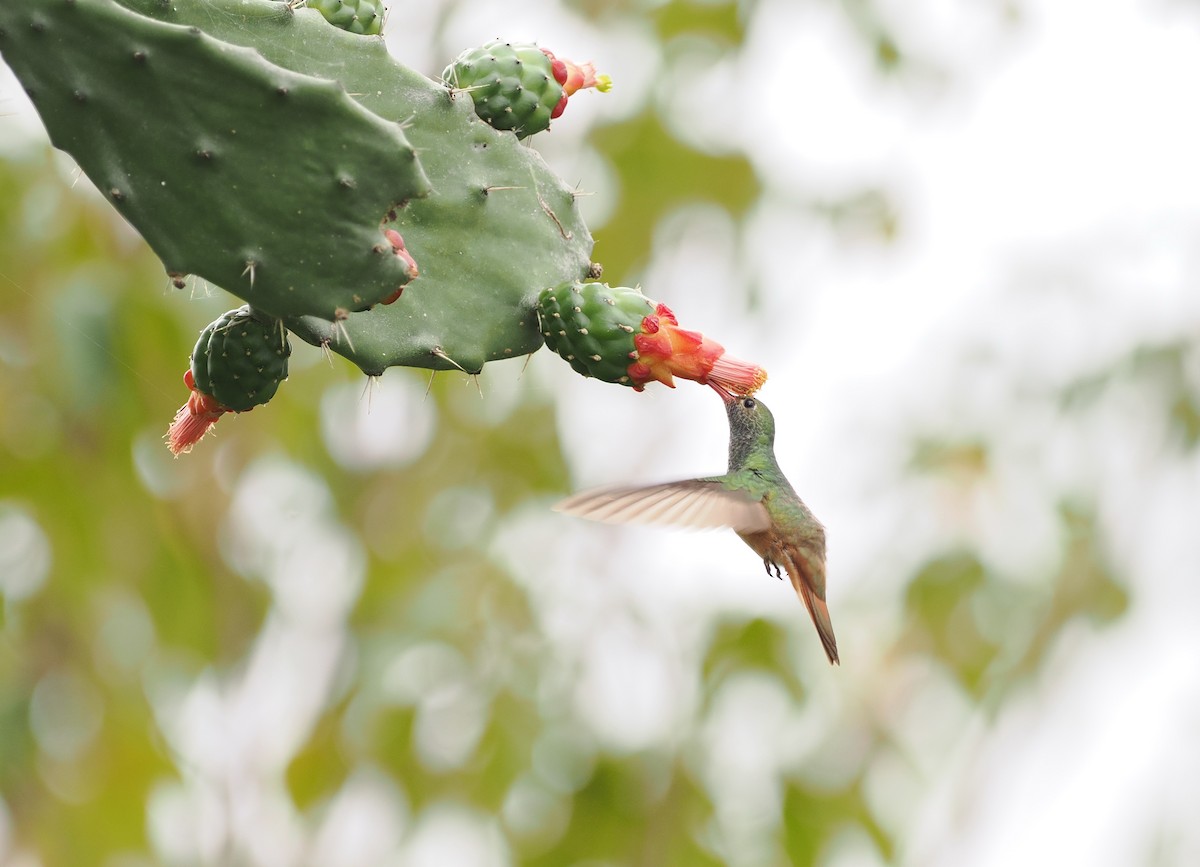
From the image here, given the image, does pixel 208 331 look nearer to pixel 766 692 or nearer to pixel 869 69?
pixel 766 692

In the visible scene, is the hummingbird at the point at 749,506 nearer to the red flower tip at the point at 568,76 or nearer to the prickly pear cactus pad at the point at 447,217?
the prickly pear cactus pad at the point at 447,217

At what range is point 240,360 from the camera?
182 cm

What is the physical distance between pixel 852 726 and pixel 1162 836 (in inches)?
46.2

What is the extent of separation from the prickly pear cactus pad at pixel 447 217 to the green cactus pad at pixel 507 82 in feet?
0.12

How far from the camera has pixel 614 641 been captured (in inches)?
194

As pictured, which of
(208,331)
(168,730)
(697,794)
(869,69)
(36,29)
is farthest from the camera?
(869,69)

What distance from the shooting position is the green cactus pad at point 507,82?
1975mm

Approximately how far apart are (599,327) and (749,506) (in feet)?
1.54

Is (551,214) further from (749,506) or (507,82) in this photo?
(749,506)

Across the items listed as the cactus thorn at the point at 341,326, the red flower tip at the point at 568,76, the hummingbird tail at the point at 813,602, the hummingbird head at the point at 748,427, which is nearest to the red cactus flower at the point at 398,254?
the cactus thorn at the point at 341,326

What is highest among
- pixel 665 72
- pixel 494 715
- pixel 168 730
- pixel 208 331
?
pixel 208 331

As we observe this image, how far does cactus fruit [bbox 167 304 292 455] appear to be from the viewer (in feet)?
5.93

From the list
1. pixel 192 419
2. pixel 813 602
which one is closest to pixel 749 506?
pixel 813 602

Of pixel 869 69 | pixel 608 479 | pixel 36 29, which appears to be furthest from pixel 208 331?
pixel 869 69
